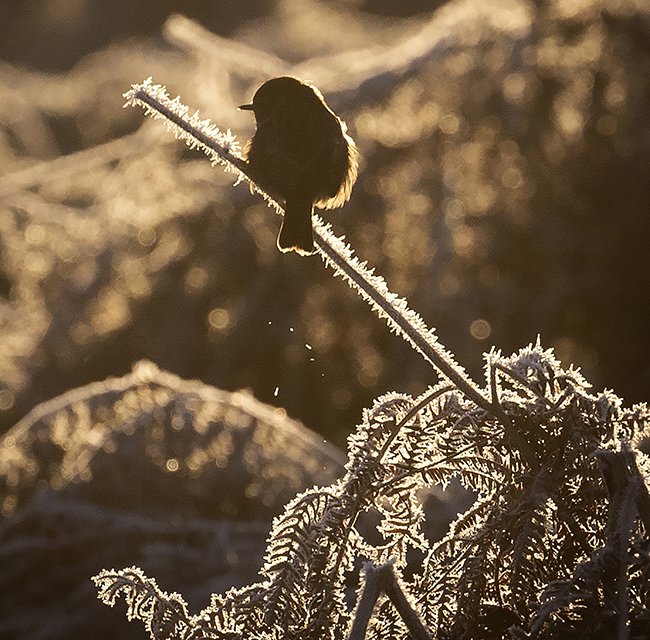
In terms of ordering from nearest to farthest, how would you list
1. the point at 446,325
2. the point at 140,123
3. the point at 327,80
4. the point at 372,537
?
the point at 372,537, the point at 446,325, the point at 327,80, the point at 140,123

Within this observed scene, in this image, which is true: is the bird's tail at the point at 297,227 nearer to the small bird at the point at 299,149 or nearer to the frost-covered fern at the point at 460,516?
the small bird at the point at 299,149

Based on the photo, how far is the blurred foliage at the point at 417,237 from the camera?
17.2 feet

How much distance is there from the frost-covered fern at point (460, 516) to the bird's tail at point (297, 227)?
0.28 meters

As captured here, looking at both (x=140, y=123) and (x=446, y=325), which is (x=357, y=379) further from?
(x=140, y=123)

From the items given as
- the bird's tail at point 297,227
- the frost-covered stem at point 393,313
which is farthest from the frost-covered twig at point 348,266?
the bird's tail at point 297,227

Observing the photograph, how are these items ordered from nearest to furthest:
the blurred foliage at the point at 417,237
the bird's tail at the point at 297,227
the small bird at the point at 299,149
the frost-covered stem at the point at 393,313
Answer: the frost-covered stem at the point at 393,313 < the bird's tail at the point at 297,227 < the small bird at the point at 299,149 < the blurred foliage at the point at 417,237

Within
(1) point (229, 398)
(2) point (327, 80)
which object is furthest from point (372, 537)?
(2) point (327, 80)

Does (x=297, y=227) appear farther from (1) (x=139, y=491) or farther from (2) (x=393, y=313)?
(1) (x=139, y=491)

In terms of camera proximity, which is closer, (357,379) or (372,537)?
(372,537)

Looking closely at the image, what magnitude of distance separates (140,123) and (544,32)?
734 cm

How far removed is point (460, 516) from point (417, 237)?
138 inches

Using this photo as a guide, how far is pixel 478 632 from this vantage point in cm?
176

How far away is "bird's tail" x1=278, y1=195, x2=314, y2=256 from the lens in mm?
2074

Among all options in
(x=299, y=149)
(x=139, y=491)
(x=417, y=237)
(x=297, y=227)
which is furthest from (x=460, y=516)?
(x=417, y=237)
